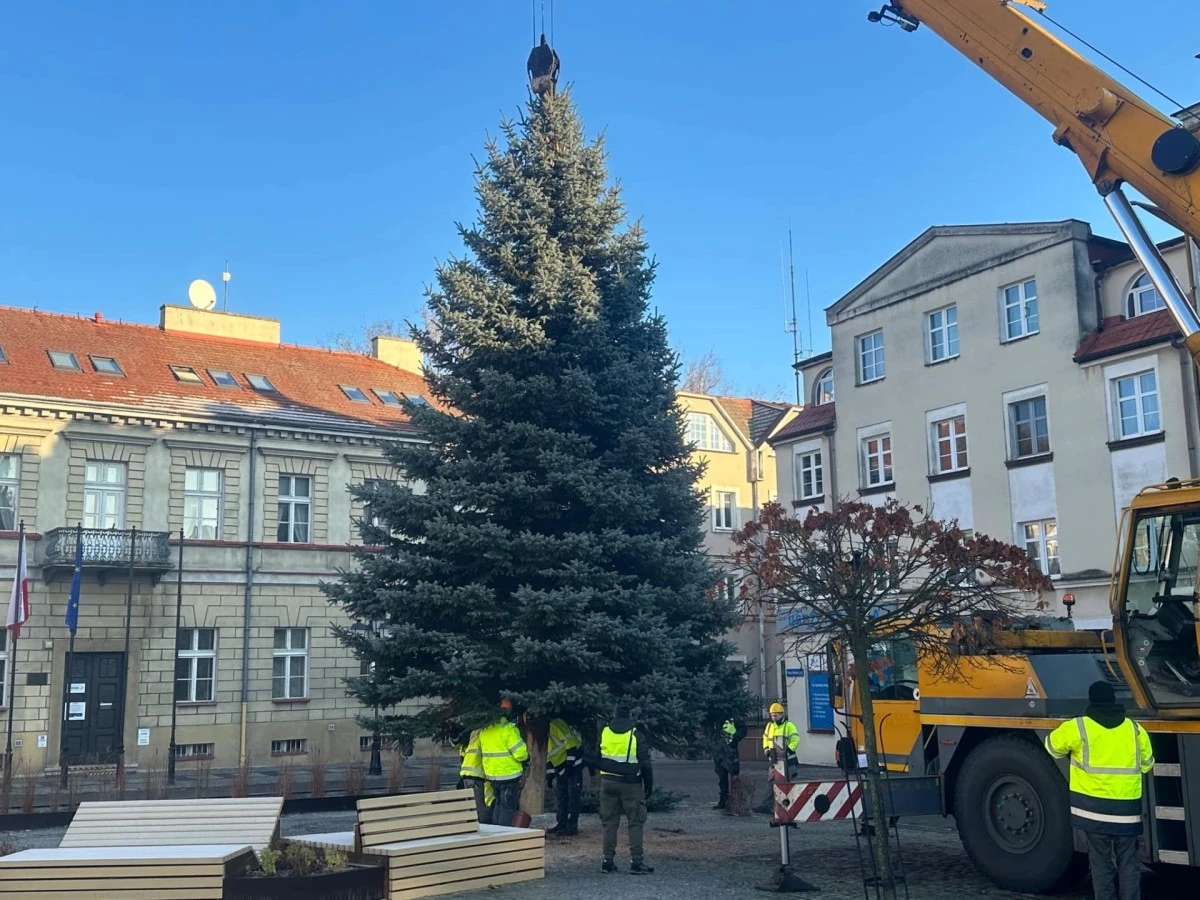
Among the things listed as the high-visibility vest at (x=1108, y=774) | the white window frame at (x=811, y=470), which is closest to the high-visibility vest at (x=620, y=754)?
the high-visibility vest at (x=1108, y=774)

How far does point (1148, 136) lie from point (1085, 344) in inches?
615

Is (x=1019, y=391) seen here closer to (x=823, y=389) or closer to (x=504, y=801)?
(x=823, y=389)

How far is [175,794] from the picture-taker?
21734 millimetres

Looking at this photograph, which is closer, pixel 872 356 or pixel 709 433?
pixel 872 356

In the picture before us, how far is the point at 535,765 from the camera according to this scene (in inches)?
654

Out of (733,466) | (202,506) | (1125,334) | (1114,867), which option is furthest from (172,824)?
(733,466)

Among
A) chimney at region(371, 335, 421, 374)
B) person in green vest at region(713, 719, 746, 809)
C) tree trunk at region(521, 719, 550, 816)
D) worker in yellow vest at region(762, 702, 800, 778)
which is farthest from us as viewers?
chimney at region(371, 335, 421, 374)

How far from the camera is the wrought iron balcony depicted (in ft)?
98.2

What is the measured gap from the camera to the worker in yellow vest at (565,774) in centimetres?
1587

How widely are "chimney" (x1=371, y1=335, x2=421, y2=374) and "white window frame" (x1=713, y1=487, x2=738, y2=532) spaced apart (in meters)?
12.4

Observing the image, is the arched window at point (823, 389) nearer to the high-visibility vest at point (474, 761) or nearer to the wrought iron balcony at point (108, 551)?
the wrought iron balcony at point (108, 551)

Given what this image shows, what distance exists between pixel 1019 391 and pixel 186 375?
22.4 m

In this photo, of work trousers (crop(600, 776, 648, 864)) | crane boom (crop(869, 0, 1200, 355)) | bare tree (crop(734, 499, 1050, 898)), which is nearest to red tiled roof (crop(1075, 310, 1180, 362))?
crane boom (crop(869, 0, 1200, 355))

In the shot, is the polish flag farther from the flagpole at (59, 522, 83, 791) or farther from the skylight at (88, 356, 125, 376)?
the skylight at (88, 356, 125, 376)
